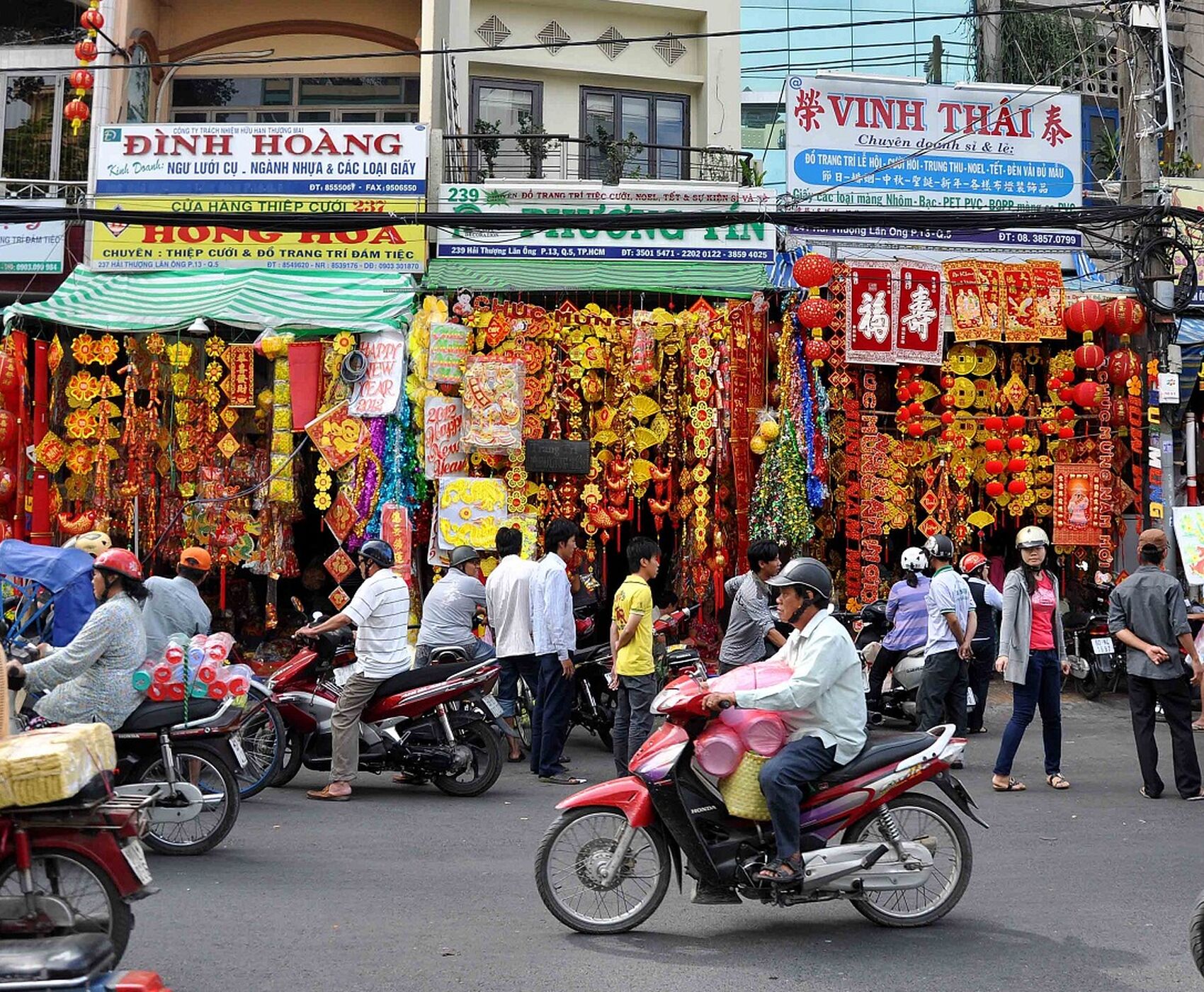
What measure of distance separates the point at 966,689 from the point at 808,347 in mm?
4431

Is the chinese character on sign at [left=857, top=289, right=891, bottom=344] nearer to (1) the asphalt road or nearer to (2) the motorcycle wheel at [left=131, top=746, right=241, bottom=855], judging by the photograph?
(1) the asphalt road

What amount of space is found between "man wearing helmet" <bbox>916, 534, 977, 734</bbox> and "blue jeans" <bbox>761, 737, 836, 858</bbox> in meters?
4.15

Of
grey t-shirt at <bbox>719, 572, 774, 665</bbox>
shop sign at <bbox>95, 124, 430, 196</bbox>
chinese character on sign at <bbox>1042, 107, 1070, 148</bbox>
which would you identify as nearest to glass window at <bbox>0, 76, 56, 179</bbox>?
shop sign at <bbox>95, 124, 430, 196</bbox>

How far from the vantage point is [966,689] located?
381 inches

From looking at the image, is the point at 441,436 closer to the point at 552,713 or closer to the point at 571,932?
the point at 552,713

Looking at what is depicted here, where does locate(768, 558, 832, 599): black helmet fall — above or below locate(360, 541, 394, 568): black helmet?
below

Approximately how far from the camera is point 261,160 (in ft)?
45.0

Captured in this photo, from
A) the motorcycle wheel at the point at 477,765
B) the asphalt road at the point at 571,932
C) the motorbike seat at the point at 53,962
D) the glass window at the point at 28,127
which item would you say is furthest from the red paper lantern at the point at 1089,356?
the motorbike seat at the point at 53,962

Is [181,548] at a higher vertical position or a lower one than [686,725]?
higher

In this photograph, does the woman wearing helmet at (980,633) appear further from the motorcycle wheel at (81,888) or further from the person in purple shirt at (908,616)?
the motorcycle wheel at (81,888)

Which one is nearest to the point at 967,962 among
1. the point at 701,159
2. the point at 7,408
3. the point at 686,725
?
the point at 686,725

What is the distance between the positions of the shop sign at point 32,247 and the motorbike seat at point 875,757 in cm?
1123

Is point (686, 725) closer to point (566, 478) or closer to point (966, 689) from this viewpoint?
point (966, 689)

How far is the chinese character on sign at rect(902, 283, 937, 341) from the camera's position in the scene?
13.3 m
